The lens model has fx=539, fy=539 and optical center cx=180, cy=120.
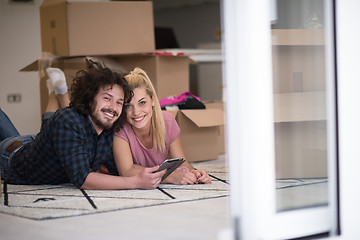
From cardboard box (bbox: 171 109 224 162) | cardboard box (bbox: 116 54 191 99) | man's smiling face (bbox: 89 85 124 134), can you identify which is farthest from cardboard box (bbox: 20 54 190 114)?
man's smiling face (bbox: 89 85 124 134)

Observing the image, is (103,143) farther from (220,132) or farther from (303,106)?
(220,132)

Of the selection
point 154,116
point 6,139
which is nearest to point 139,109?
point 154,116

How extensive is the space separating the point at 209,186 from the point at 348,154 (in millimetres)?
1094

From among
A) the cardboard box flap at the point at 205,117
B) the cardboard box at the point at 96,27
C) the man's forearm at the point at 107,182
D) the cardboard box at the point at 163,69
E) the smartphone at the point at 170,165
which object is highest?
the cardboard box at the point at 96,27

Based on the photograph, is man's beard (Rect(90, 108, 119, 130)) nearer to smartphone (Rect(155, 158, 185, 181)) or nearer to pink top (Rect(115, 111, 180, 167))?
pink top (Rect(115, 111, 180, 167))

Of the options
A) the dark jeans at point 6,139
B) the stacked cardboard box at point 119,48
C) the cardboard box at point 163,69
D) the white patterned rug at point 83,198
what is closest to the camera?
the white patterned rug at point 83,198

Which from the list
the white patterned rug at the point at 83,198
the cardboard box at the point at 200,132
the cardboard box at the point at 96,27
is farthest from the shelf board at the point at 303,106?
the cardboard box at the point at 96,27

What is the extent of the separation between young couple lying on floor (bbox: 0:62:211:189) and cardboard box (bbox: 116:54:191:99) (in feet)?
3.04

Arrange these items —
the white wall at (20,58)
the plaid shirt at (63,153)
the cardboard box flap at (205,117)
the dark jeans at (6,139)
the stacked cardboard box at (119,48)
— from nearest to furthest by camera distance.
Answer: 1. the plaid shirt at (63,153)
2. the dark jeans at (6,139)
3. the cardboard box flap at (205,117)
4. the stacked cardboard box at (119,48)
5. the white wall at (20,58)

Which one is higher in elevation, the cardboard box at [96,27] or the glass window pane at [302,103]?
the cardboard box at [96,27]

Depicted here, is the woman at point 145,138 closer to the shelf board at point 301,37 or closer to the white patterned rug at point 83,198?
the white patterned rug at point 83,198

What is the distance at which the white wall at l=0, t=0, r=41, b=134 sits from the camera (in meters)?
4.70

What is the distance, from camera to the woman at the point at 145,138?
2.53m

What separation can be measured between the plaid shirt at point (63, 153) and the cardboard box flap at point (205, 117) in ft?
2.90
